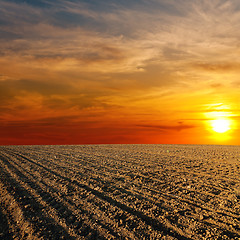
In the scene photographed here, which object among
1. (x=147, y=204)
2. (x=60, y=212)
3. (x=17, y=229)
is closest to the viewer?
(x=17, y=229)

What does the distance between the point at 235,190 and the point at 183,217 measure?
4.19 metres

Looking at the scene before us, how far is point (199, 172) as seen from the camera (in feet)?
42.7

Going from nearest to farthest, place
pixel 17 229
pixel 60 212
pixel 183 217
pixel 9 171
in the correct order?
pixel 17 229, pixel 183 217, pixel 60 212, pixel 9 171

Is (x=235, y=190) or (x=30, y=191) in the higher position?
(x=30, y=191)

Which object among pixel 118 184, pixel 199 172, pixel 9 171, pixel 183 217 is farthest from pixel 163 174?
pixel 9 171

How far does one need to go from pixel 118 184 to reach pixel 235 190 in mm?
5390

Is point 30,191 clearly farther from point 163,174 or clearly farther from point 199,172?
point 199,172

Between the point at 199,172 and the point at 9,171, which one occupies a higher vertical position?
the point at 9,171

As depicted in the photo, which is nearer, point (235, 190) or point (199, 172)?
point (235, 190)

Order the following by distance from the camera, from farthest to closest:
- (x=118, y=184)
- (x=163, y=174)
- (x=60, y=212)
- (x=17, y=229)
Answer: (x=163, y=174) < (x=118, y=184) < (x=60, y=212) < (x=17, y=229)

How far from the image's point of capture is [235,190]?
9.45 m

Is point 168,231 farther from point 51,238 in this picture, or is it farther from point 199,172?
point 199,172

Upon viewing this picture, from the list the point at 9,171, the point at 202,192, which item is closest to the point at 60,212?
the point at 202,192

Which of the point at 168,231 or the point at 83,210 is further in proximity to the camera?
the point at 83,210
